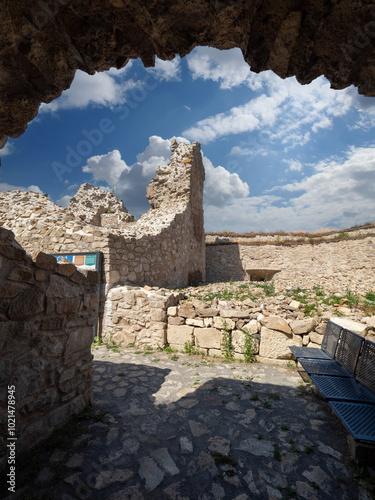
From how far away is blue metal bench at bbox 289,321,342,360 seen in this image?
154 inches

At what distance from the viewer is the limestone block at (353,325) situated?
4.32 m

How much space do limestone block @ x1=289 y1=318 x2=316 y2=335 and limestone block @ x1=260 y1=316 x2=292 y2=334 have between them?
106 mm

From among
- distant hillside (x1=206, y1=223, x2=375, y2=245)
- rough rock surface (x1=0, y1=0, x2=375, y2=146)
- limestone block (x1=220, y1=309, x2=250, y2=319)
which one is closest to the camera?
rough rock surface (x1=0, y1=0, x2=375, y2=146)

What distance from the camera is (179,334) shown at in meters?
5.67

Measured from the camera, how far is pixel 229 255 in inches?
634

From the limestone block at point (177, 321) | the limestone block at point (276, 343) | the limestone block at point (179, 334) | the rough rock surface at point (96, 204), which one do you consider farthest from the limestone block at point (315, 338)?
the rough rock surface at point (96, 204)

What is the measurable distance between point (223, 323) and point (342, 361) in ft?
7.29

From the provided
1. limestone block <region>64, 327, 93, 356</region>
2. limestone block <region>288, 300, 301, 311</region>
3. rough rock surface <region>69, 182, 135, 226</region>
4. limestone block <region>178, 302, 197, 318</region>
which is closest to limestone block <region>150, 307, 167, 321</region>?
limestone block <region>178, 302, 197, 318</region>

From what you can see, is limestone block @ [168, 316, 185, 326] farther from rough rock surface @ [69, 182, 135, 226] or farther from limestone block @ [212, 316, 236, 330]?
rough rock surface @ [69, 182, 135, 226]

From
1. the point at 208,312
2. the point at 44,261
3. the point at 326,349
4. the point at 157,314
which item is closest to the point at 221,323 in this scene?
the point at 208,312

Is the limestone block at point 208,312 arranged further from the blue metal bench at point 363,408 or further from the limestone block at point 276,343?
the blue metal bench at point 363,408

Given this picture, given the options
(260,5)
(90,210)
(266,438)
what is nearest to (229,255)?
(90,210)

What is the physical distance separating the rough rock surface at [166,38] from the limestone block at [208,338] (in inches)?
183

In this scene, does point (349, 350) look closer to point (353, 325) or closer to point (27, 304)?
point (353, 325)
